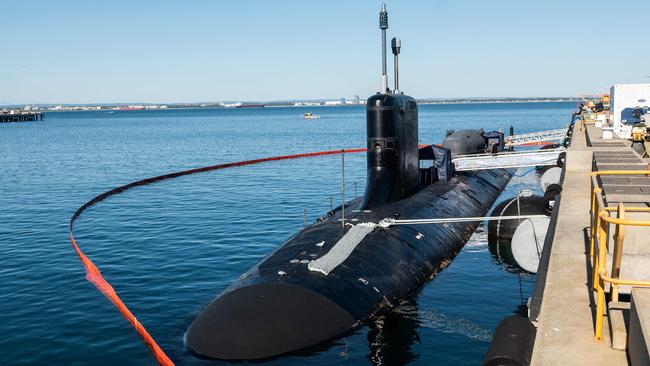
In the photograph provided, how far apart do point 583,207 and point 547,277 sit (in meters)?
8.54

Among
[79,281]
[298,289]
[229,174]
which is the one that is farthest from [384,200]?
[229,174]

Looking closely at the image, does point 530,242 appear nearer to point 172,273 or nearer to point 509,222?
point 509,222

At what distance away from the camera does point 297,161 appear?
251 feet

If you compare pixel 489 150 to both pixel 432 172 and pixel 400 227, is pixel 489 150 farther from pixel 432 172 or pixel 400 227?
pixel 400 227

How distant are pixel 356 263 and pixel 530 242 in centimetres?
816

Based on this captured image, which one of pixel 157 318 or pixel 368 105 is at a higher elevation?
pixel 368 105

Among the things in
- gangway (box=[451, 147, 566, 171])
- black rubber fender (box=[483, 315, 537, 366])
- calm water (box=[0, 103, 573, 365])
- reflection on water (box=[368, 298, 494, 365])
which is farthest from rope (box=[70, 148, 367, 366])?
gangway (box=[451, 147, 566, 171])

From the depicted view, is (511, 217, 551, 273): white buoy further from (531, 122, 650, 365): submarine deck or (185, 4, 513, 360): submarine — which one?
(185, 4, 513, 360): submarine

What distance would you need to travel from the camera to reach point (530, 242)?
75.8 ft

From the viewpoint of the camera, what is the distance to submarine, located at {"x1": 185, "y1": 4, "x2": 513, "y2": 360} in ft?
49.4

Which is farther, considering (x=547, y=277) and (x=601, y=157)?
(x=601, y=157)

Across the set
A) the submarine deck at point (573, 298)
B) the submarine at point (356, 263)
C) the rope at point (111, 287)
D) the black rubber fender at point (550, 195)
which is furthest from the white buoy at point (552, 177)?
the rope at point (111, 287)

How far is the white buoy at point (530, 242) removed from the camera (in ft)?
75.1

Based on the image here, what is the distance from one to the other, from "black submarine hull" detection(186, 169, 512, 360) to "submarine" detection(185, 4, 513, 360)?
0.09 feet
